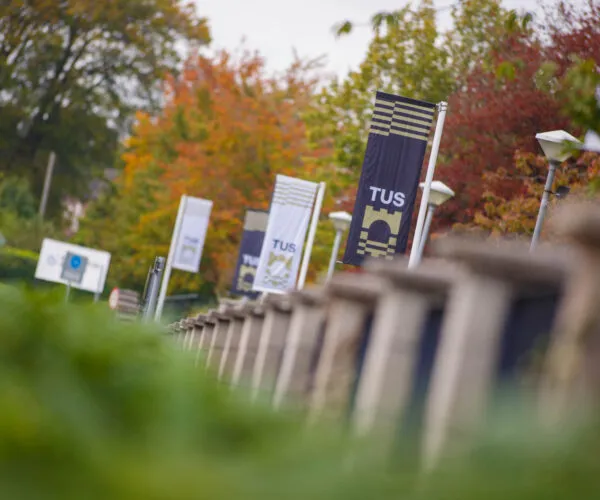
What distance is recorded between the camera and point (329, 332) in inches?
184

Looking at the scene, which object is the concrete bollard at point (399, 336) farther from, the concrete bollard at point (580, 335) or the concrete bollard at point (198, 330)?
the concrete bollard at point (198, 330)

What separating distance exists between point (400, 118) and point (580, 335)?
751 inches

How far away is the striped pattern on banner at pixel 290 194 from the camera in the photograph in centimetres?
3034

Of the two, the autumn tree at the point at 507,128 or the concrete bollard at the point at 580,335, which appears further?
the autumn tree at the point at 507,128

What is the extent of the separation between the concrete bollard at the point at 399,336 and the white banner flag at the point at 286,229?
26502 mm

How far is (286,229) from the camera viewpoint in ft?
99.9

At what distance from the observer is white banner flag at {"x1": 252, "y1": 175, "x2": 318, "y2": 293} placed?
30375 millimetres

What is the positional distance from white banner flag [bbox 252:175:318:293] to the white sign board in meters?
16.0

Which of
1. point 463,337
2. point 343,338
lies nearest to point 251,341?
point 343,338

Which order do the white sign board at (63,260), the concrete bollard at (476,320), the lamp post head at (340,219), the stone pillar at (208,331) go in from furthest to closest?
the white sign board at (63,260) < the lamp post head at (340,219) < the stone pillar at (208,331) < the concrete bollard at (476,320)

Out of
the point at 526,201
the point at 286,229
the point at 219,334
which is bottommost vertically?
the point at 219,334

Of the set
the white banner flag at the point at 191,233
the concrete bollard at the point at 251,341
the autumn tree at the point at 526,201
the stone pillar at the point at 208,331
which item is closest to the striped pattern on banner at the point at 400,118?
the autumn tree at the point at 526,201

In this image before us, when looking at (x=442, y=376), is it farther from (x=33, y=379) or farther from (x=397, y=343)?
(x=33, y=379)

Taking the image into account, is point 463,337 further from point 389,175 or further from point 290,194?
point 290,194
